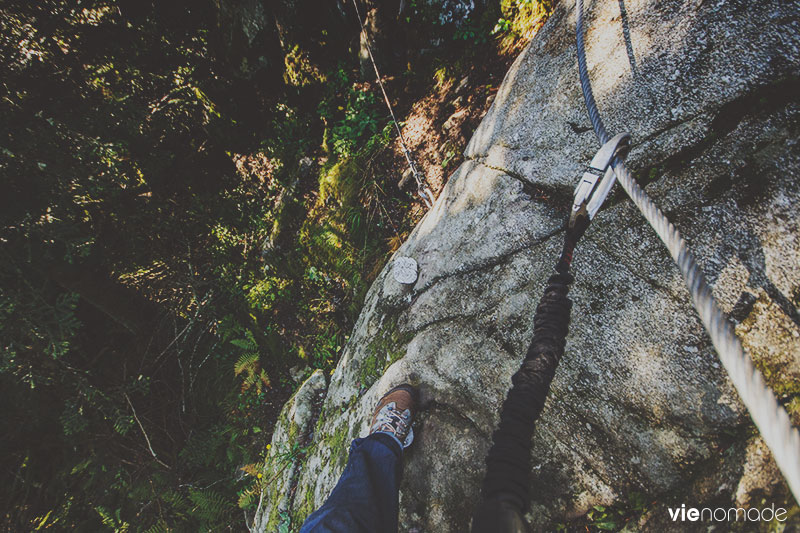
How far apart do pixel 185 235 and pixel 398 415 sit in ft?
19.7

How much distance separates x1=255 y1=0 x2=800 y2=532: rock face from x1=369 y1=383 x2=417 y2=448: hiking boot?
0.12 m

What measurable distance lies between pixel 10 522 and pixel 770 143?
10209mm

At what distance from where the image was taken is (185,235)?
19.4 feet

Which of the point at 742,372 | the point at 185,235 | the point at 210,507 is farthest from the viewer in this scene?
the point at 185,235

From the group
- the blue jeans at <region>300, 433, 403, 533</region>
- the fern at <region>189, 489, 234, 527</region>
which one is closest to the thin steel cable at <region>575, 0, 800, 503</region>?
the blue jeans at <region>300, 433, 403, 533</region>

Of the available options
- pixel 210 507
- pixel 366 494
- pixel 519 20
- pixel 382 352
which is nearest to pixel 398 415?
pixel 366 494

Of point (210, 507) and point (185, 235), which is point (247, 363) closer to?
point (210, 507)

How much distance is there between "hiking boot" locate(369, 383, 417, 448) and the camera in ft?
7.52

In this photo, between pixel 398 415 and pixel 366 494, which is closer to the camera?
pixel 366 494


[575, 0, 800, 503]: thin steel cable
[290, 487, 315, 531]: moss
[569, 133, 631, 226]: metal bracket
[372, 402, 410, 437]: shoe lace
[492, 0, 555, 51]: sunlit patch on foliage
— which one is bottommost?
[290, 487, 315, 531]: moss

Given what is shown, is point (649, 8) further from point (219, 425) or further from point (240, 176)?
point (219, 425)

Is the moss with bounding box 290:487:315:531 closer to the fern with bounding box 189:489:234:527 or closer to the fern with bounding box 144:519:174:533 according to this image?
the fern with bounding box 189:489:234:527

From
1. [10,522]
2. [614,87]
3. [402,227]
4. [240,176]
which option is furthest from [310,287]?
[10,522]

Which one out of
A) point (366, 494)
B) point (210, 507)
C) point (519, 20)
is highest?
point (519, 20)
